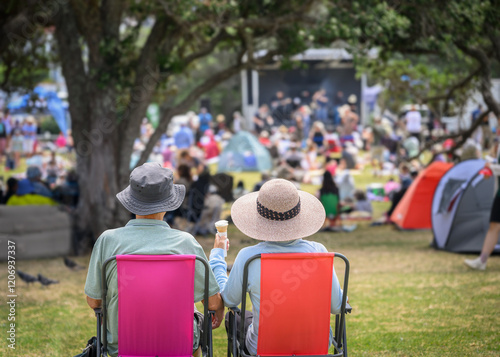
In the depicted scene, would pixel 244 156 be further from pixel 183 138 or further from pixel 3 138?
pixel 3 138

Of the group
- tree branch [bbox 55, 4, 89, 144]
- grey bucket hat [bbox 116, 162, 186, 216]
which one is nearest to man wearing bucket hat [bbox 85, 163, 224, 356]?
grey bucket hat [bbox 116, 162, 186, 216]

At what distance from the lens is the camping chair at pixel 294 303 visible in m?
3.04

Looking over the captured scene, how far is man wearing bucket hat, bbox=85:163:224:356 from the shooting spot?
3102 millimetres

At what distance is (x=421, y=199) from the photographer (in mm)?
10969

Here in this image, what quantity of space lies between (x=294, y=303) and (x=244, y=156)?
17.3 m

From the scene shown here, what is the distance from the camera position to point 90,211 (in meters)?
9.59

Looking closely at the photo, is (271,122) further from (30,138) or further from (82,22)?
(82,22)

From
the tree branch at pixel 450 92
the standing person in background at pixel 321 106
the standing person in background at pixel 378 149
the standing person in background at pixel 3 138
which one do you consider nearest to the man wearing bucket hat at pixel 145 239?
the tree branch at pixel 450 92

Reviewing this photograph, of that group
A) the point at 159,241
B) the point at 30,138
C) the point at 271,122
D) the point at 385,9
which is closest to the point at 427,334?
the point at 159,241

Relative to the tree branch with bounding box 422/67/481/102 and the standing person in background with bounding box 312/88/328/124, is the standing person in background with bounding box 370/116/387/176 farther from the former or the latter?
the standing person in background with bounding box 312/88/328/124

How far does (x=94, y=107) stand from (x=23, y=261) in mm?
2302

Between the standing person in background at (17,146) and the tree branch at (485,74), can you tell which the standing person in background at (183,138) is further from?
the tree branch at (485,74)

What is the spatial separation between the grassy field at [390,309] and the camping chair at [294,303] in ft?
5.09

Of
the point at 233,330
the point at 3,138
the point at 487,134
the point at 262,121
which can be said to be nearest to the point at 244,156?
the point at 487,134
